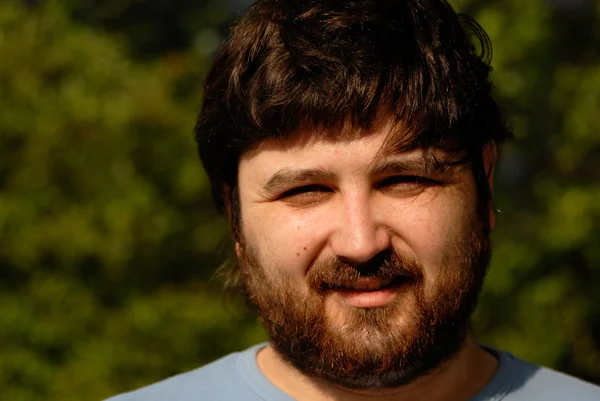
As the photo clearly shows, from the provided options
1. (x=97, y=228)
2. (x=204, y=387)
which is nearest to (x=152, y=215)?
(x=97, y=228)

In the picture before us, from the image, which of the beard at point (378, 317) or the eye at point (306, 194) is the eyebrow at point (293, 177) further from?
the beard at point (378, 317)

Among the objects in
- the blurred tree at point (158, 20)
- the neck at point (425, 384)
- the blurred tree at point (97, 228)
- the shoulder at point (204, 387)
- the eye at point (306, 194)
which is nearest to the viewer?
the eye at point (306, 194)

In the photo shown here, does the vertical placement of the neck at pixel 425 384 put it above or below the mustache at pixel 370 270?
below

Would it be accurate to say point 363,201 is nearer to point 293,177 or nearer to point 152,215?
point 293,177

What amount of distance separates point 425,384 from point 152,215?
7.71 feet

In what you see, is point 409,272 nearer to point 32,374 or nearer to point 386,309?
point 386,309

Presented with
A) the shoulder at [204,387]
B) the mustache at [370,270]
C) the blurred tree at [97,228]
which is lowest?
the blurred tree at [97,228]

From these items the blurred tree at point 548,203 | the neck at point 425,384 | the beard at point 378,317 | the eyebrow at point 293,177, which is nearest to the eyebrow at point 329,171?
the eyebrow at point 293,177

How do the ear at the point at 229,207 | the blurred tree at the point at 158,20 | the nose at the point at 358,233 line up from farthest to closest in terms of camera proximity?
the blurred tree at the point at 158,20 → the ear at the point at 229,207 → the nose at the point at 358,233

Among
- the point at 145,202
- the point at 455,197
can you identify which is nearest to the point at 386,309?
the point at 455,197

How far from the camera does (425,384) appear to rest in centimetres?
222

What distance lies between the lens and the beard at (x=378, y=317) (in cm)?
208

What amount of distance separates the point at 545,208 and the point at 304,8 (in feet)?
8.64

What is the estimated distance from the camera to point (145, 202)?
4219mm
